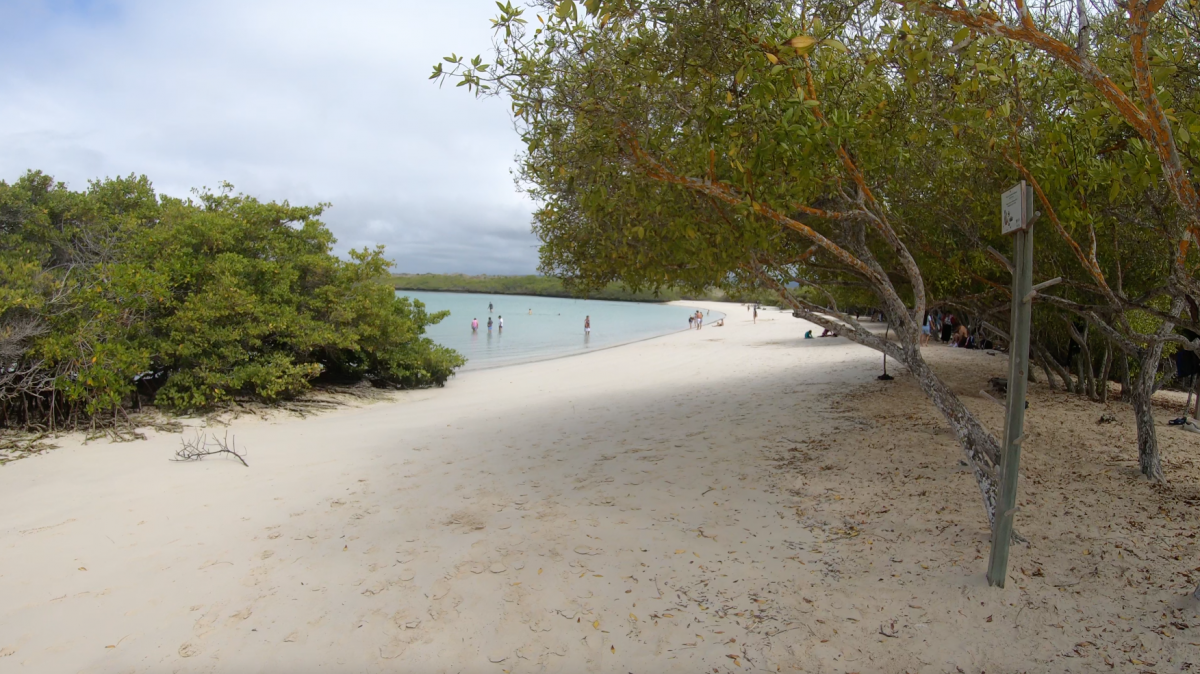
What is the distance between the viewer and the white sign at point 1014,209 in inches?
129

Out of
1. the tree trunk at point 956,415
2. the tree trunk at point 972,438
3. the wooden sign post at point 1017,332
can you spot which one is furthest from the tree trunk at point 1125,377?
the wooden sign post at point 1017,332

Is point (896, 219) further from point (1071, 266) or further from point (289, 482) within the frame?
point (289, 482)

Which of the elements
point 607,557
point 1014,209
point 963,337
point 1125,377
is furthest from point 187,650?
point 963,337

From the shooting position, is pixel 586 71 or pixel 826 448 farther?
pixel 826 448

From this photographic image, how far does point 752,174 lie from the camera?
4832mm

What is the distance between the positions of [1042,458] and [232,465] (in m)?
9.10

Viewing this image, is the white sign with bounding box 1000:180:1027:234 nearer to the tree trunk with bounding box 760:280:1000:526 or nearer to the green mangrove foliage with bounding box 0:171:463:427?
the tree trunk with bounding box 760:280:1000:526

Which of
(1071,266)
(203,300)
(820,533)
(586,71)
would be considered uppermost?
(586,71)

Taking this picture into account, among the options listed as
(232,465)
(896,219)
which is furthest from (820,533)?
(232,465)

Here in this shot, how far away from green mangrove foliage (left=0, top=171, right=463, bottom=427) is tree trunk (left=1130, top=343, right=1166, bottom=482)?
12.0m

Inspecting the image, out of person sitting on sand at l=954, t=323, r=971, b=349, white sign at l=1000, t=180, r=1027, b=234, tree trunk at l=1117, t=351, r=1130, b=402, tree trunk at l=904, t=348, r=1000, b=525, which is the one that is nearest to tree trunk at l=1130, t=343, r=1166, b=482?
tree trunk at l=904, t=348, r=1000, b=525

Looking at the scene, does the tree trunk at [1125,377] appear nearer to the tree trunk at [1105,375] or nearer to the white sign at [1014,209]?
the tree trunk at [1105,375]

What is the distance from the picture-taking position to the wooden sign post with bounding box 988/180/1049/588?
3.31 meters

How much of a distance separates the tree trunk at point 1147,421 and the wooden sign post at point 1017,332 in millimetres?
3409
